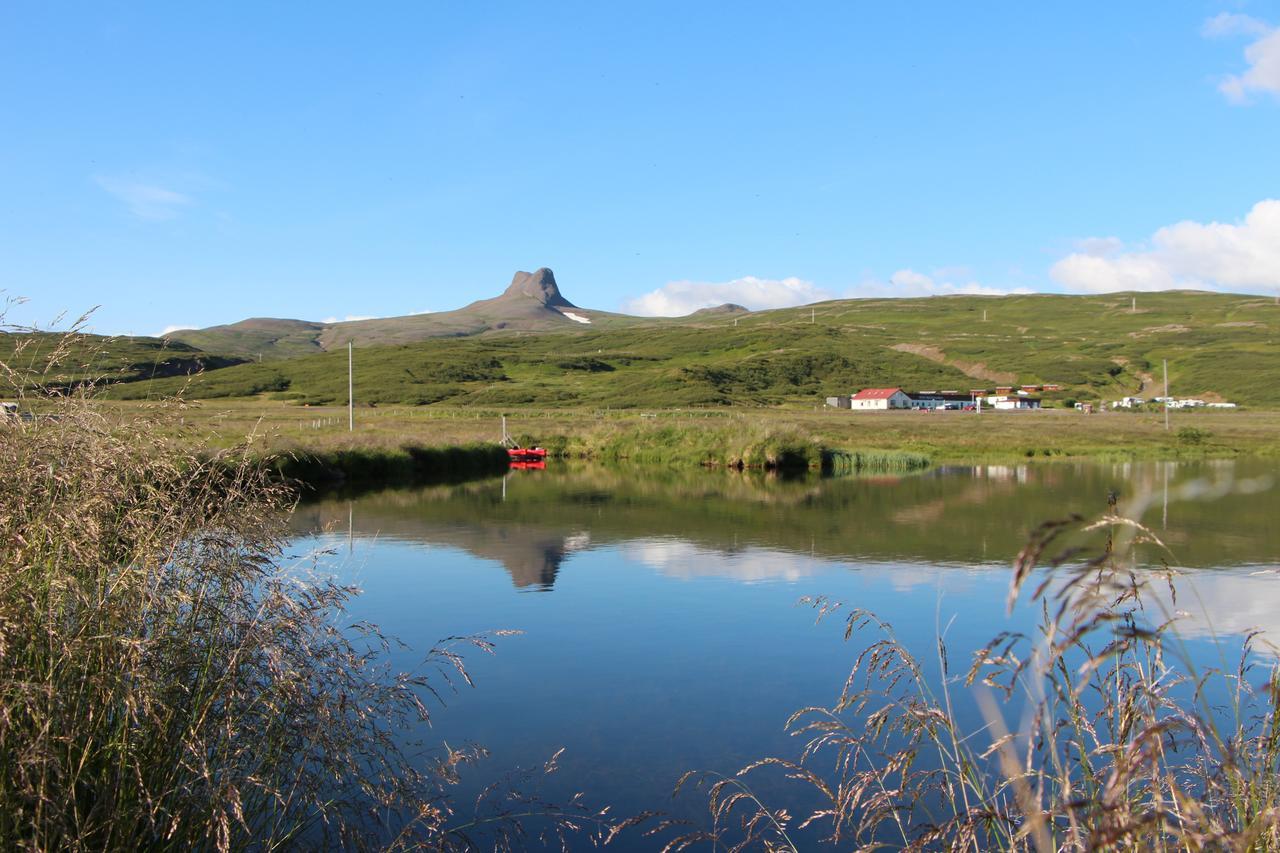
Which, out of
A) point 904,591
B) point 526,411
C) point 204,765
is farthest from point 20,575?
point 526,411

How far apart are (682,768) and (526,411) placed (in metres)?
69.0

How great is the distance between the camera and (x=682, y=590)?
13.3 metres

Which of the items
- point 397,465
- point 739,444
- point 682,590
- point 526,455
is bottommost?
point 682,590

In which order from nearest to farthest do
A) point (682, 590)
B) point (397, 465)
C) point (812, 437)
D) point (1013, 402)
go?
point (682, 590), point (397, 465), point (812, 437), point (1013, 402)

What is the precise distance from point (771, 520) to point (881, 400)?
76734mm

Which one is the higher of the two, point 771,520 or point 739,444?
point 739,444

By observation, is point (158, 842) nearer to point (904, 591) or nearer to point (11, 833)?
point (11, 833)

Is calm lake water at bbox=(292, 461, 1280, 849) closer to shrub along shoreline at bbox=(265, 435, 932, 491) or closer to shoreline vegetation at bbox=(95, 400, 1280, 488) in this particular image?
shrub along shoreline at bbox=(265, 435, 932, 491)

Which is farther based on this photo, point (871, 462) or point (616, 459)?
point (616, 459)

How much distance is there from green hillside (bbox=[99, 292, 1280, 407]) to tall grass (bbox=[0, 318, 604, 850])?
76779 millimetres

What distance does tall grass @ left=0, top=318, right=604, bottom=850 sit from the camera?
3.44 m

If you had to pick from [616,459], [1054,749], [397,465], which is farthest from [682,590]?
[616,459]

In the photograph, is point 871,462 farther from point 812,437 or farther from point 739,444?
point 739,444

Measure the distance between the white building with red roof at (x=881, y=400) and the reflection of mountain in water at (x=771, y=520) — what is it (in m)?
61.8
